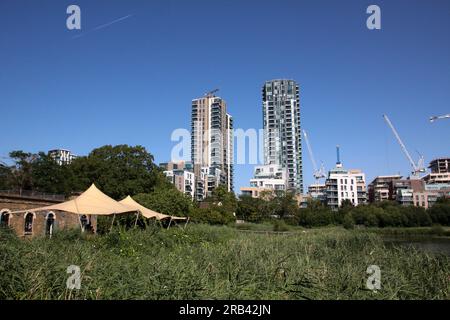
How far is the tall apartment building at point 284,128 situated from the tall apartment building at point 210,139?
17270mm

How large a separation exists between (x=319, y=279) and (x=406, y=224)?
62229 mm

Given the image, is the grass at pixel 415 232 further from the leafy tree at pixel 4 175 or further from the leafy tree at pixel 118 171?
the leafy tree at pixel 4 175

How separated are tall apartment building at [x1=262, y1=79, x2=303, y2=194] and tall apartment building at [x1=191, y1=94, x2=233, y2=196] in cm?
1727

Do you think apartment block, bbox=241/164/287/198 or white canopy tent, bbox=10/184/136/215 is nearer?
white canopy tent, bbox=10/184/136/215

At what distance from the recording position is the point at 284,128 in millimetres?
150375

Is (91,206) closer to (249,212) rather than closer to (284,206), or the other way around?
(249,212)

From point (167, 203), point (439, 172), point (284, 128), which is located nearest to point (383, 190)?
point (439, 172)

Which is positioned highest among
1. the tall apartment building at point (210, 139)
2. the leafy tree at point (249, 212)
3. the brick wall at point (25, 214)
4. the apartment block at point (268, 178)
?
the tall apartment building at point (210, 139)

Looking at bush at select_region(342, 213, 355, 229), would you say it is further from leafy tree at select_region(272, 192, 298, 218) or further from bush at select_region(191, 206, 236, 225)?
bush at select_region(191, 206, 236, 225)

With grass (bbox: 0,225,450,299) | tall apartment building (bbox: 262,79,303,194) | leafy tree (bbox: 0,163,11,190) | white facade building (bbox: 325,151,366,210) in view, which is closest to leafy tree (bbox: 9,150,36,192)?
leafy tree (bbox: 0,163,11,190)

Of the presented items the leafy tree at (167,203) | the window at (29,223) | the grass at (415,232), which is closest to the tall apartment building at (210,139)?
the grass at (415,232)

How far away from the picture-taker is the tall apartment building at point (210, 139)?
14250cm

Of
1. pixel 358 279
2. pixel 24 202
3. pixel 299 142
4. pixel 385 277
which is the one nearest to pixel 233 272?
pixel 358 279

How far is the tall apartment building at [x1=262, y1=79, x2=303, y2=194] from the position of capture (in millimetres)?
146500
